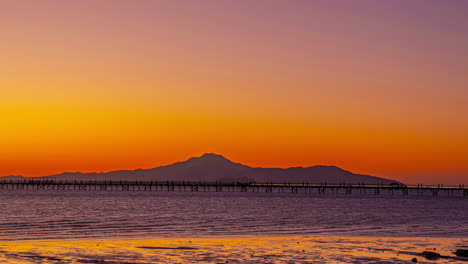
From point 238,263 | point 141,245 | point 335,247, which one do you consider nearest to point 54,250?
point 141,245

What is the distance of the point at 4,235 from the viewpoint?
4459 centimetres

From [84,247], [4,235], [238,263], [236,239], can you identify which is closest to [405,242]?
[236,239]

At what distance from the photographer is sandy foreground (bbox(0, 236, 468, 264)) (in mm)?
31266

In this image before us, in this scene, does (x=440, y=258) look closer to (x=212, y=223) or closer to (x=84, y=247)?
(x=84, y=247)

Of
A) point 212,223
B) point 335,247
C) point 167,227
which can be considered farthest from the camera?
point 212,223

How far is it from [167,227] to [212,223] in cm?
651

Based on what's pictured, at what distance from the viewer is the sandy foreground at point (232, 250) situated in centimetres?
3127

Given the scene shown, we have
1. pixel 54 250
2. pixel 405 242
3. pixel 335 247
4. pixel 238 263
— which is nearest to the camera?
pixel 238 263

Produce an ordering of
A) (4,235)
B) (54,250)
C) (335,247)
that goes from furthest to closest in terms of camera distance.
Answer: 1. (4,235)
2. (335,247)
3. (54,250)

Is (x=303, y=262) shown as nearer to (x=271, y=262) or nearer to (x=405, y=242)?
(x=271, y=262)

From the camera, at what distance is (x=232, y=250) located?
3506 cm

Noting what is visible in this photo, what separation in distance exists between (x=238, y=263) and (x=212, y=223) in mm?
29907

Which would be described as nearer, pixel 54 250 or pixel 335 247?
pixel 54 250

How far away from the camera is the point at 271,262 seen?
3067 centimetres
